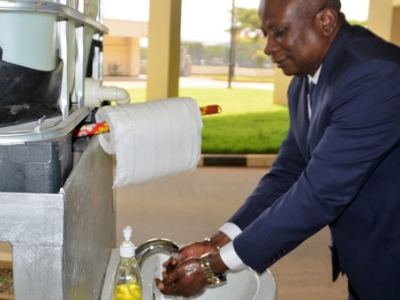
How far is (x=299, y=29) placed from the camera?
3.99 feet

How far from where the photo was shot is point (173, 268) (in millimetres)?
1189

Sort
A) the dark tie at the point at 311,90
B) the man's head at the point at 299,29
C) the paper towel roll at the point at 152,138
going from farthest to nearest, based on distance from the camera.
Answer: the dark tie at the point at 311,90 < the man's head at the point at 299,29 < the paper towel roll at the point at 152,138

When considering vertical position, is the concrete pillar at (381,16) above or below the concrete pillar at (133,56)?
above

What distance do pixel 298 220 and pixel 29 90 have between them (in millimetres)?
676

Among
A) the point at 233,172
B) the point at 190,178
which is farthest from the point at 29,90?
the point at 233,172

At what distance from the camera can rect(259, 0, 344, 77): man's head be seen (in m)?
1.20

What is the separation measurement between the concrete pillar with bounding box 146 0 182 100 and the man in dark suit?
17.6 ft

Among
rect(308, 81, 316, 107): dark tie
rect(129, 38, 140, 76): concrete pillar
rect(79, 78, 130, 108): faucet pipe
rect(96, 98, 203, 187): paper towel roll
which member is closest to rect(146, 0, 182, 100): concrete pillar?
rect(308, 81, 316, 107): dark tie

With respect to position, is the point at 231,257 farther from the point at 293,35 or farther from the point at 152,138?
the point at 293,35

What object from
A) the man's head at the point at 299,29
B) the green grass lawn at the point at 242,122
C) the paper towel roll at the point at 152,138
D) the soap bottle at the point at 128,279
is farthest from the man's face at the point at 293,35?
the green grass lawn at the point at 242,122

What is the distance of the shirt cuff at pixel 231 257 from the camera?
1.21 metres

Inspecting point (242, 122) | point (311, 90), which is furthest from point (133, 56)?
point (311, 90)

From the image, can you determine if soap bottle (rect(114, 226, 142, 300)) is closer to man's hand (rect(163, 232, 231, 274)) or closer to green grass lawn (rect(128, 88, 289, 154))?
man's hand (rect(163, 232, 231, 274))

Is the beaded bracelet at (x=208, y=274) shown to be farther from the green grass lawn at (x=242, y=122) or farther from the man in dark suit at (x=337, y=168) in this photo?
the green grass lawn at (x=242, y=122)
